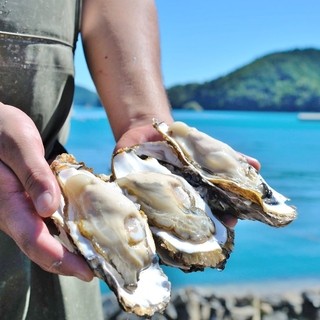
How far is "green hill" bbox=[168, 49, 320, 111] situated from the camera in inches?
525

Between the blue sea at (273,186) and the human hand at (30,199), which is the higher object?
the human hand at (30,199)

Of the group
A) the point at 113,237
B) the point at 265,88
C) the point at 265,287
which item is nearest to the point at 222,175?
the point at 113,237

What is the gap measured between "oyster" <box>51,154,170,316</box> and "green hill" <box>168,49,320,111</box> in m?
12.0

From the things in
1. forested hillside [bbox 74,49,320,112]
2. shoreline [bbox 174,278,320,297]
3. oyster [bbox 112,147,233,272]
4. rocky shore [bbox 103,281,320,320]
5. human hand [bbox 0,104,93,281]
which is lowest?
forested hillside [bbox 74,49,320,112]

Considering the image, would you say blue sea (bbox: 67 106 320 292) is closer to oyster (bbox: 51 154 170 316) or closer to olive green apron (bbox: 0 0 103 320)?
olive green apron (bbox: 0 0 103 320)

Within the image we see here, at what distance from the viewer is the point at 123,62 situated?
1317 millimetres

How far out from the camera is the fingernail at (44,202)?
79 cm

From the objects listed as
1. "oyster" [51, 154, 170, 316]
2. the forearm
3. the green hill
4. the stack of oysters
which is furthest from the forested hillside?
"oyster" [51, 154, 170, 316]

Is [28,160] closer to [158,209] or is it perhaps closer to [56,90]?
[158,209]

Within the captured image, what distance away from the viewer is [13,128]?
0.87 metres

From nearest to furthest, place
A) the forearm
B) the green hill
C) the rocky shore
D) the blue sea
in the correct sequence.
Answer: the forearm
the rocky shore
the blue sea
the green hill

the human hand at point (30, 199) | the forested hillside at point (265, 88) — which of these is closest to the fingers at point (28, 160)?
the human hand at point (30, 199)

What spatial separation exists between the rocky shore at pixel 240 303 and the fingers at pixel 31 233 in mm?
2205

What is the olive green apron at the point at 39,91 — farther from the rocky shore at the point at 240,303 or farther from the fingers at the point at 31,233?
the rocky shore at the point at 240,303
